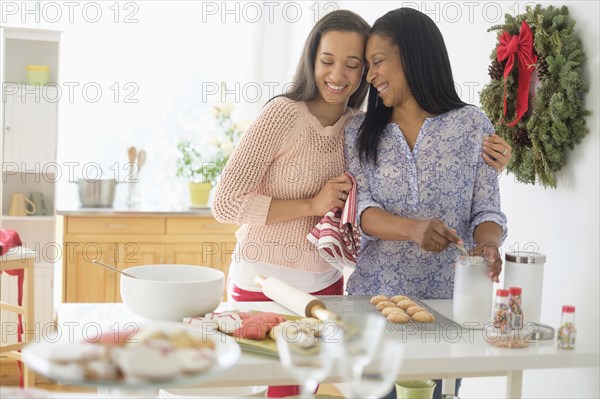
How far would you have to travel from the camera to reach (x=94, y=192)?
4.29m

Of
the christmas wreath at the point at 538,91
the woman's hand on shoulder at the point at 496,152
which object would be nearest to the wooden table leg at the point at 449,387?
the woman's hand on shoulder at the point at 496,152

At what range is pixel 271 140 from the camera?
201cm

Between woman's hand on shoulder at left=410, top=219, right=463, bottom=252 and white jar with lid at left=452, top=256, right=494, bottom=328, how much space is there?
83 mm

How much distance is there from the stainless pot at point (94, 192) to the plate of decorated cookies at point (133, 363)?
339cm

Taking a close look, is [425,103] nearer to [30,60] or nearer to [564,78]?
[564,78]

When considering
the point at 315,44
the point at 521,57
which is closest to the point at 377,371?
the point at 315,44

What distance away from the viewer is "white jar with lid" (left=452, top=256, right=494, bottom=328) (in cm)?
161

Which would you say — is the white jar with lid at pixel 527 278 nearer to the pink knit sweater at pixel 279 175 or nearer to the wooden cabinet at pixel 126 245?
the pink knit sweater at pixel 279 175

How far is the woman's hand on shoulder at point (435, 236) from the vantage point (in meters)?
1.69

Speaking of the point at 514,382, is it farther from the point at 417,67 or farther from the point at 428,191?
the point at 417,67

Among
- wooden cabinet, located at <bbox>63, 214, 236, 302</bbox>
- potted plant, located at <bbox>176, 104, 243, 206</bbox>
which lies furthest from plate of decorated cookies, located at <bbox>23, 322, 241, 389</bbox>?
potted plant, located at <bbox>176, 104, 243, 206</bbox>

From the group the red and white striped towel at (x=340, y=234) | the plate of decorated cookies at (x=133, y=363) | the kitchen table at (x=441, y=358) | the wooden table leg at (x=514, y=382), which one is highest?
the red and white striped towel at (x=340, y=234)

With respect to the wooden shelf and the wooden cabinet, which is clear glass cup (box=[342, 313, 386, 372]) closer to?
the wooden cabinet

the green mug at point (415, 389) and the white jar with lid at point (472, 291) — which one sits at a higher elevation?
the white jar with lid at point (472, 291)
